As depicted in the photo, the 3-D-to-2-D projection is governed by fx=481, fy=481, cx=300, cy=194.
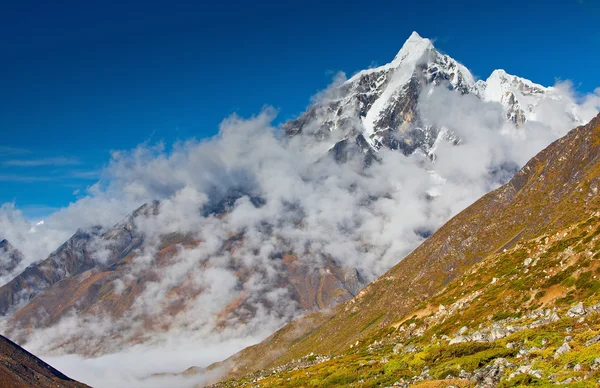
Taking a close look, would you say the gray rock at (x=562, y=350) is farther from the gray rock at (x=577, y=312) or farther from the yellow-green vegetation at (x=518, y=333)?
the gray rock at (x=577, y=312)

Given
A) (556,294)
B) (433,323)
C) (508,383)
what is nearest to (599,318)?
(508,383)

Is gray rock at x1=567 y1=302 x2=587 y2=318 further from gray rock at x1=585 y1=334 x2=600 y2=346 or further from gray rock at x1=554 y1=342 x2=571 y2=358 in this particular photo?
gray rock at x1=554 y1=342 x2=571 y2=358

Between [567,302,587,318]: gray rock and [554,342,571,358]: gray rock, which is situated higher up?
[567,302,587,318]: gray rock

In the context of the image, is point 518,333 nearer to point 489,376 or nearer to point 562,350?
point 562,350

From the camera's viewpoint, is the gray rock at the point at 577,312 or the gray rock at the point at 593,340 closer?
the gray rock at the point at 593,340

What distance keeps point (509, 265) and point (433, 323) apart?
31.6 m

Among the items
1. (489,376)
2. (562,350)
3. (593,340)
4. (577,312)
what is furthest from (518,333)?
(489,376)

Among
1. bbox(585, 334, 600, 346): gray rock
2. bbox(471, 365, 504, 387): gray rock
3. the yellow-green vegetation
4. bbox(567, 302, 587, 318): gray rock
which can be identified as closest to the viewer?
the yellow-green vegetation

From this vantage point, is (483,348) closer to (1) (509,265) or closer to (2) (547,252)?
(2) (547,252)

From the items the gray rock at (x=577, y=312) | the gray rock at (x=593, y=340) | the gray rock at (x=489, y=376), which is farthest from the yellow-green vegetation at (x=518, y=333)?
the gray rock at (x=577, y=312)

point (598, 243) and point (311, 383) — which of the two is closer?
point (311, 383)

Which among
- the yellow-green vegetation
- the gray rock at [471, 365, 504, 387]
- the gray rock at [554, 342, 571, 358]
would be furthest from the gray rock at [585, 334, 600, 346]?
the gray rock at [471, 365, 504, 387]

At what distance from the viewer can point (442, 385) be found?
3956 centimetres

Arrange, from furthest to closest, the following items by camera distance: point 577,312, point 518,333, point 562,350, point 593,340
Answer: point 577,312, point 518,333, point 593,340, point 562,350
